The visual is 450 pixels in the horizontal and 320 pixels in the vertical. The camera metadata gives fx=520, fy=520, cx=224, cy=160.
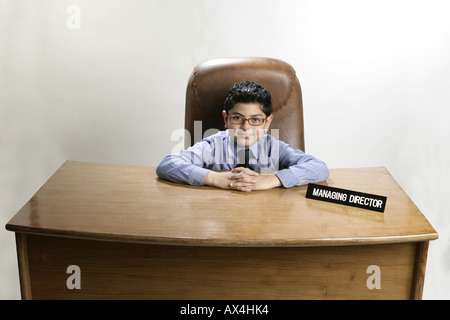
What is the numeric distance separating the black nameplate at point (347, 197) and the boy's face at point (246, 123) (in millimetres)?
400

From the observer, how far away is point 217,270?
1563 mm

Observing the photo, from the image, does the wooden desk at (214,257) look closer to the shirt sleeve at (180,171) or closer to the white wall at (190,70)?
the shirt sleeve at (180,171)

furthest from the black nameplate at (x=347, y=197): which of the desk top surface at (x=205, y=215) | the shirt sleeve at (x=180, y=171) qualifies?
the shirt sleeve at (x=180, y=171)

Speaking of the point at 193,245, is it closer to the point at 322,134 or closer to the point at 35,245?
the point at 35,245

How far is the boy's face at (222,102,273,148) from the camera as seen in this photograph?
80.4 inches

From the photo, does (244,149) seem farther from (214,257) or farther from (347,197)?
(214,257)

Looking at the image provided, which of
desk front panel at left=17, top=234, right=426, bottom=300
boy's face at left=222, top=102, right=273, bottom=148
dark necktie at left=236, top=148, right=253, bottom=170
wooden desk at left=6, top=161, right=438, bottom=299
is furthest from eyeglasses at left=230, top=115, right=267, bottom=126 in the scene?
desk front panel at left=17, top=234, right=426, bottom=300

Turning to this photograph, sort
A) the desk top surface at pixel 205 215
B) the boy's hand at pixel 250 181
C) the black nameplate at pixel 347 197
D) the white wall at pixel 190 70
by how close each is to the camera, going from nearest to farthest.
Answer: the desk top surface at pixel 205 215 → the black nameplate at pixel 347 197 → the boy's hand at pixel 250 181 → the white wall at pixel 190 70

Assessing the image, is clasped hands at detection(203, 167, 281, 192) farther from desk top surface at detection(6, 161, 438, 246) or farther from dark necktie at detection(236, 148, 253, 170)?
dark necktie at detection(236, 148, 253, 170)

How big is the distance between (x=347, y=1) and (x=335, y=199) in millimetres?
1589

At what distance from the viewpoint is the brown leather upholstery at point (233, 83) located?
231 cm

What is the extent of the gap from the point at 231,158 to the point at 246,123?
0.53 feet

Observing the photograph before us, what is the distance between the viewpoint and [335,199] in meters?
1.71

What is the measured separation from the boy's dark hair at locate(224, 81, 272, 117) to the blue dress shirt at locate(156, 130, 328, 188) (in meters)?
0.12
